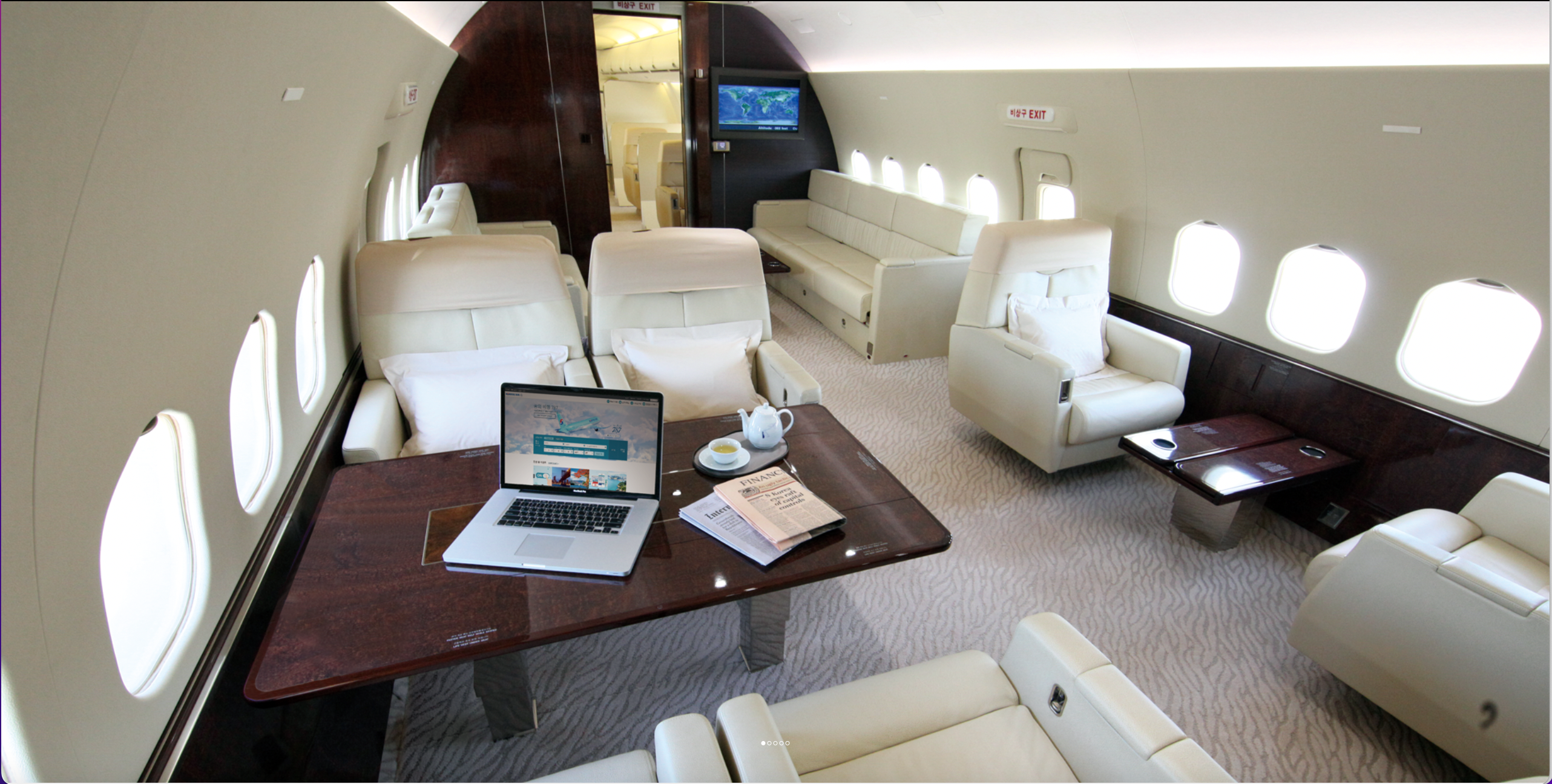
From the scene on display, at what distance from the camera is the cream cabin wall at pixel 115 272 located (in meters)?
0.84

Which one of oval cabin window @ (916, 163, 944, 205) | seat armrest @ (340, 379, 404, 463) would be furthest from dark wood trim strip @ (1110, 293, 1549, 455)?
seat armrest @ (340, 379, 404, 463)

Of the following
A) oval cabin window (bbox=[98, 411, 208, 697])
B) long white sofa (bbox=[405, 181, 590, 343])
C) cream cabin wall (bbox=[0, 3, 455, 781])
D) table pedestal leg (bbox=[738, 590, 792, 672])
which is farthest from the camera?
long white sofa (bbox=[405, 181, 590, 343])

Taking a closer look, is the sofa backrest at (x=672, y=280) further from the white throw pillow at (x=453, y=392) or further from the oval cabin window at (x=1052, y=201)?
the oval cabin window at (x=1052, y=201)

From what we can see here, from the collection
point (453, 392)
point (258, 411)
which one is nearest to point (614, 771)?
point (258, 411)

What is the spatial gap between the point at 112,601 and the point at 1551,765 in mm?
3143

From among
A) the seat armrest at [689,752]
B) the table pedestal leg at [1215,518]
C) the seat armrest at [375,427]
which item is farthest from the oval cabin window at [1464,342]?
the seat armrest at [375,427]

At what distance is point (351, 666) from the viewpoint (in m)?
1.43

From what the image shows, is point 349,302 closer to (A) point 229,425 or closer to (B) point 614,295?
(B) point 614,295

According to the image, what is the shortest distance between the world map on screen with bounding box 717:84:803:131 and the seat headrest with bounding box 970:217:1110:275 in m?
3.73

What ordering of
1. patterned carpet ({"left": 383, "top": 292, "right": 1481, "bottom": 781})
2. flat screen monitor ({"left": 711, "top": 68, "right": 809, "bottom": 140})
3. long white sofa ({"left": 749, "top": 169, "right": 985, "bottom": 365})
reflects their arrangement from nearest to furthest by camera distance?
1. patterned carpet ({"left": 383, "top": 292, "right": 1481, "bottom": 781})
2. long white sofa ({"left": 749, "top": 169, "right": 985, "bottom": 365})
3. flat screen monitor ({"left": 711, "top": 68, "right": 809, "bottom": 140})

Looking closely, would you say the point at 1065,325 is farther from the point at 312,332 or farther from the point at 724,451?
the point at 312,332

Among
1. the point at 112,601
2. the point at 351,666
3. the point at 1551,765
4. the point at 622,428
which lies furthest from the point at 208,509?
the point at 1551,765

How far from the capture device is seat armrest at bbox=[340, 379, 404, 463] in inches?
90.0

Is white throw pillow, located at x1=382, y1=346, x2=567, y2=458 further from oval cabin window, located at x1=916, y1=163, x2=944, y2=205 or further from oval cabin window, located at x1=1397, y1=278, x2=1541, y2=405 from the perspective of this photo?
oval cabin window, located at x1=916, y1=163, x2=944, y2=205
